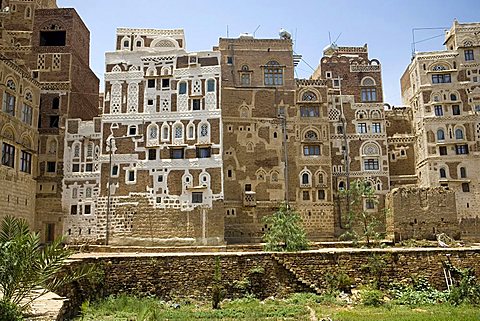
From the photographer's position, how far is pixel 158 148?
137 ft

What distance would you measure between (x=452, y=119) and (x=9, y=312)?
4853cm

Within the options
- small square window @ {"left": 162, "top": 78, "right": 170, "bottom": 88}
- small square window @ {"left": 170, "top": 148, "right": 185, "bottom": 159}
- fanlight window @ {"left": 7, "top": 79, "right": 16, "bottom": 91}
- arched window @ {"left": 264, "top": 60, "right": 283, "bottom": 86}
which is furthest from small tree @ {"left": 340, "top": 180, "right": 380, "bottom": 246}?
fanlight window @ {"left": 7, "top": 79, "right": 16, "bottom": 91}

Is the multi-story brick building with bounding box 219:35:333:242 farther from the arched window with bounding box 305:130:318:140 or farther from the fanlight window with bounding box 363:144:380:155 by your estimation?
the fanlight window with bounding box 363:144:380:155

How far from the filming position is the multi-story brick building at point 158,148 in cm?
4056

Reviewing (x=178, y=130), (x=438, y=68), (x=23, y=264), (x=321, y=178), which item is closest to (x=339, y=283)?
(x=23, y=264)

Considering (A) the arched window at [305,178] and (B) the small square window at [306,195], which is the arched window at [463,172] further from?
(B) the small square window at [306,195]

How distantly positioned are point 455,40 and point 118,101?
36883mm

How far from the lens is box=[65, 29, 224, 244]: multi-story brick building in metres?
40.6

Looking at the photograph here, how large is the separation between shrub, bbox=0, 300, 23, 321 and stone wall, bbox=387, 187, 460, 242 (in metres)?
35.3

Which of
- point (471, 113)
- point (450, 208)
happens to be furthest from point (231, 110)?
point (471, 113)

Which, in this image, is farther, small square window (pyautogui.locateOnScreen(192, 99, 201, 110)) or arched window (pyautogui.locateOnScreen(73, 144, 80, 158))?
arched window (pyautogui.locateOnScreen(73, 144, 80, 158))

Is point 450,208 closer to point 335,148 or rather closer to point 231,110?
point 335,148

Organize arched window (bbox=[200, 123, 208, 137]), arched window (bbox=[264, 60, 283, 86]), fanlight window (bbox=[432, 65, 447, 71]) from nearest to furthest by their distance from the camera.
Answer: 1. arched window (bbox=[200, 123, 208, 137])
2. arched window (bbox=[264, 60, 283, 86])
3. fanlight window (bbox=[432, 65, 447, 71])

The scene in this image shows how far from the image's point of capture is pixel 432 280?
24922 millimetres
